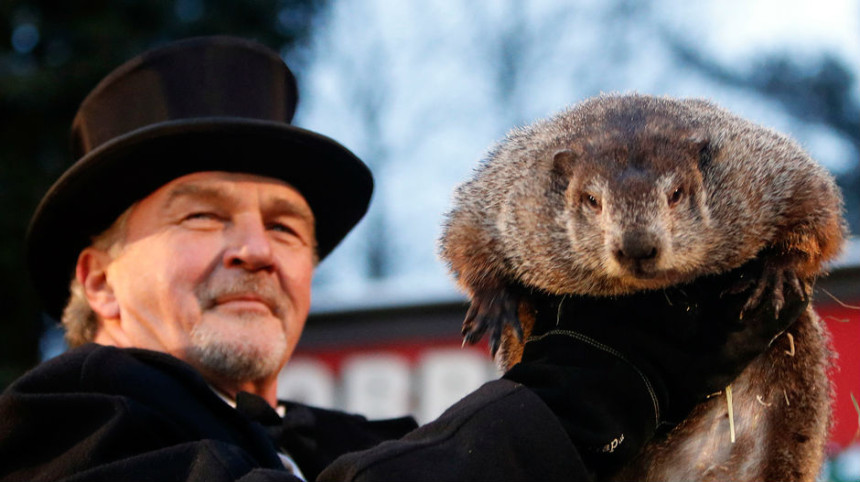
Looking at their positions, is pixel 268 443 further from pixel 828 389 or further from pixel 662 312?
pixel 828 389

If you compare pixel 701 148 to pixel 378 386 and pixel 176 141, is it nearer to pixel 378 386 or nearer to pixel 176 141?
pixel 176 141

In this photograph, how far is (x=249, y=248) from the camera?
3176 mm

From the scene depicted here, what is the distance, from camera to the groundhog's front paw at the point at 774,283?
7.70 ft

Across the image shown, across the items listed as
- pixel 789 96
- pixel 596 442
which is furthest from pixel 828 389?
pixel 789 96

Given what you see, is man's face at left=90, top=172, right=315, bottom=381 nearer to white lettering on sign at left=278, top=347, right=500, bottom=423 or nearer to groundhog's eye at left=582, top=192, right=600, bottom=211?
groundhog's eye at left=582, top=192, right=600, bottom=211

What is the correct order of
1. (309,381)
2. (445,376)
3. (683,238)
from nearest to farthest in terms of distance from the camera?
(683,238) → (445,376) → (309,381)

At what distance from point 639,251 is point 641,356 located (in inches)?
10.9

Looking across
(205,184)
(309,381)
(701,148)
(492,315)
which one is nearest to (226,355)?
(205,184)

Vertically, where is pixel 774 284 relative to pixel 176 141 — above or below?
below

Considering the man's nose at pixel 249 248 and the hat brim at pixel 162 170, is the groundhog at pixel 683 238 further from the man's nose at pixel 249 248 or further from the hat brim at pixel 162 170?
the hat brim at pixel 162 170

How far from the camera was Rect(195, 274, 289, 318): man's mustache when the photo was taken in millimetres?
3152

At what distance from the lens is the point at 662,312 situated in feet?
7.72

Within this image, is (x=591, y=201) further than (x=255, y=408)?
No

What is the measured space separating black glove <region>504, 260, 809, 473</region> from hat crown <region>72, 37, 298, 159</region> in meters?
1.60
